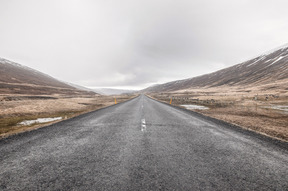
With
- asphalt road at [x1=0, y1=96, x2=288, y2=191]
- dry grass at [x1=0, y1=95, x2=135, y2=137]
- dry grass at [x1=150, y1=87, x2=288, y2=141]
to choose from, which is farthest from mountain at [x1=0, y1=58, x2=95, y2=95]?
dry grass at [x1=150, y1=87, x2=288, y2=141]

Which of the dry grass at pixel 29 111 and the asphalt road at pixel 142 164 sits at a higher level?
the asphalt road at pixel 142 164

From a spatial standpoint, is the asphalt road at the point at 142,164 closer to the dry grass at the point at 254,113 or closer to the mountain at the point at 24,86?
the dry grass at the point at 254,113

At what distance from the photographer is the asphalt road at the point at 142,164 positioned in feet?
9.52

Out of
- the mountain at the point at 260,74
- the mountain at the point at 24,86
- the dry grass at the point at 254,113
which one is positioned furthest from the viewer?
the mountain at the point at 260,74

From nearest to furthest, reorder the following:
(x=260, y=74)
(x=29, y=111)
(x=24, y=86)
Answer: (x=29, y=111)
(x=24, y=86)
(x=260, y=74)

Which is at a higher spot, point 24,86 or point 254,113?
point 24,86

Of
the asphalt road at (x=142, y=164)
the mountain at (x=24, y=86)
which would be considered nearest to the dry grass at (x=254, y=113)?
the asphalt road at (x=142, y=164)

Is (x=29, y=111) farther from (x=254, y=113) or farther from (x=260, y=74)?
(x=260, y=74)

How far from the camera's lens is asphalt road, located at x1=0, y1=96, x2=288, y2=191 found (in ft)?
9.52

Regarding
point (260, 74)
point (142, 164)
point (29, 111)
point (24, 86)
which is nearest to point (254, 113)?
point (142, 164)

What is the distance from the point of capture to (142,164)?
3.74 metres

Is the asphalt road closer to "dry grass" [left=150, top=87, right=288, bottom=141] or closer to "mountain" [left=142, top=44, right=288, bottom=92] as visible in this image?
"dry grass" [left=150, top=87, right=288, bottom=141]

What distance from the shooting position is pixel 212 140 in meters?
5.85

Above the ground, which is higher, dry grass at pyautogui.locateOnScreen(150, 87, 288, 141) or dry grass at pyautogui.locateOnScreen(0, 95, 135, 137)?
dry grass at pyautogui.locateOnScreen(150, 87, 288, 141)
